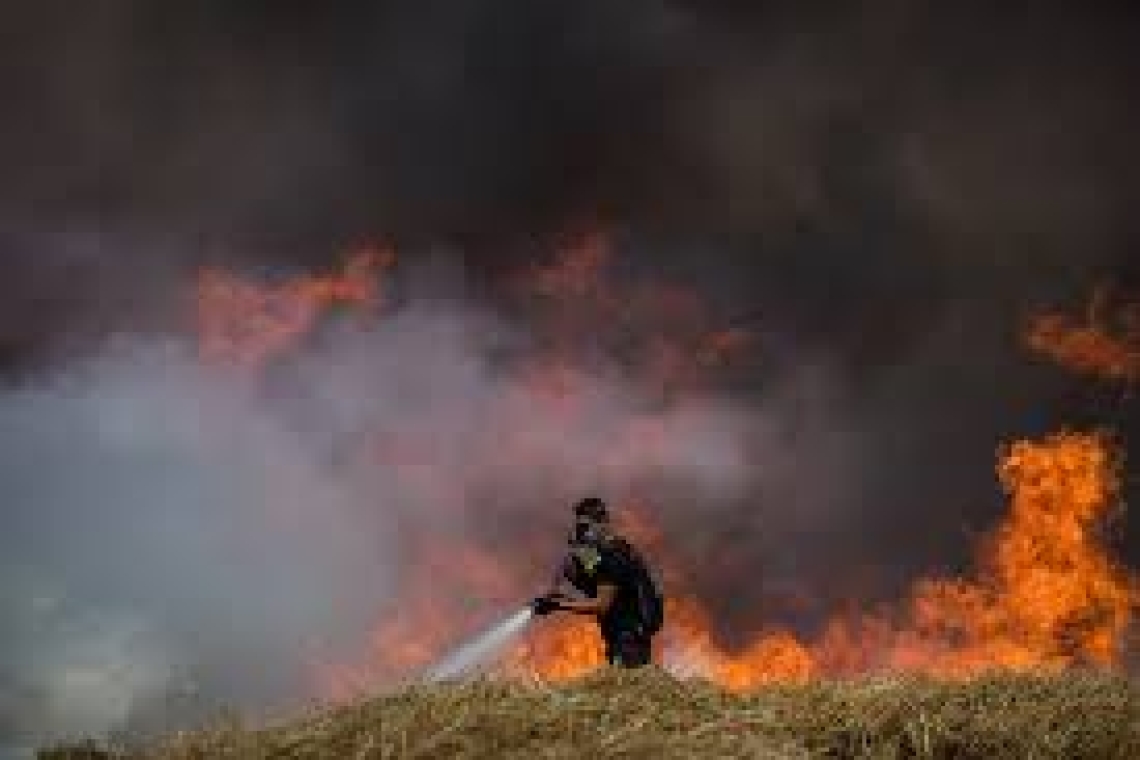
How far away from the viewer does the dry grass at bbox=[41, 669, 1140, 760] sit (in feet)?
27.3

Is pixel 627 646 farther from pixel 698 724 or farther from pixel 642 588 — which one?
pixel 698 724

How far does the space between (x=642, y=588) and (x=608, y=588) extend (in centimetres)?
36

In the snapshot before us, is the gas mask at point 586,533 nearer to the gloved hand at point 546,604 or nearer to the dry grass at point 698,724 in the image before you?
the gloved hand at point 546,604

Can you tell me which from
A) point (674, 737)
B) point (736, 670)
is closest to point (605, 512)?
point (674, 737)

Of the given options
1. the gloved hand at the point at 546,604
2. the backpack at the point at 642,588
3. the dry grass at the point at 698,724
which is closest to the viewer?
the dry grass at the point at 698,724

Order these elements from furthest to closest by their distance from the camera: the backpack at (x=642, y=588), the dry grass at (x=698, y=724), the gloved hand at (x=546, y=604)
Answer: the backpack at (x=642, y=588) < the gloved hand at (x=546, y=604) < the dry grass at (x=698, y=724)

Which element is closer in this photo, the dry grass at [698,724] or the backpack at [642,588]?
the dry grass at [698,724]

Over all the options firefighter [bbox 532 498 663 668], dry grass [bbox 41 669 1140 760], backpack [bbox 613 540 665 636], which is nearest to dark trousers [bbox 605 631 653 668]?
firefighter [bbox 532 498 663 668]

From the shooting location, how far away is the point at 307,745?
8.44 meters

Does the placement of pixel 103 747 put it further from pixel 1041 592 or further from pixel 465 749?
pixel 1041 592

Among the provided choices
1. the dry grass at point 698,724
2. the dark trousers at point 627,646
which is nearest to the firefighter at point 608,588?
the dark trousers at point 627,646

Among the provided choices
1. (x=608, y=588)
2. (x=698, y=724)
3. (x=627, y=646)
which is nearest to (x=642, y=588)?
(x=608, y=588)

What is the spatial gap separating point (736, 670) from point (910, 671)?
90.8 ft

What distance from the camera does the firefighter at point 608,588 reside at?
56.3 ft
